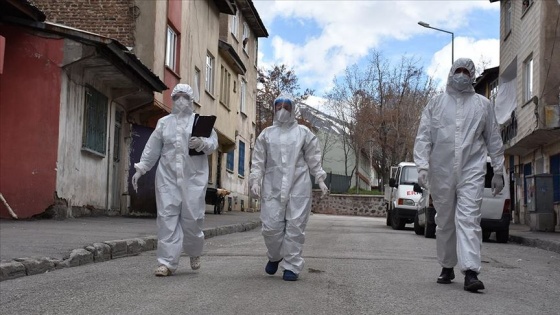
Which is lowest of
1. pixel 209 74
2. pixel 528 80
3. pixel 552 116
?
pixel 552 116

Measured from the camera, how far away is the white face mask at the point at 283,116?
698 centimetres

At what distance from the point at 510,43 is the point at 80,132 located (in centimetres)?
1657

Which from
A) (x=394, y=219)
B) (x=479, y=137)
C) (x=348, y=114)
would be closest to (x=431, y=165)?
(x=479, y=137)

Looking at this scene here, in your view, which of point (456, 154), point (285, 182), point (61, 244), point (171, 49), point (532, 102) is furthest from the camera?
point (532, 102)

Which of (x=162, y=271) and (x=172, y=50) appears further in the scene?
(x=172, y=50)

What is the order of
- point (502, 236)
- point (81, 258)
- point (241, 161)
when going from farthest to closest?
point (241, 161)
point (502, 236)
point (81, 258)

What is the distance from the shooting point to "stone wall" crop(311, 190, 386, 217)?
140 feet

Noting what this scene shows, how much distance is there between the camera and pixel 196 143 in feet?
23.6

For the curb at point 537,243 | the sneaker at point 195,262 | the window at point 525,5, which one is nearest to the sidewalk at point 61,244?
the sneaker at point 195,262

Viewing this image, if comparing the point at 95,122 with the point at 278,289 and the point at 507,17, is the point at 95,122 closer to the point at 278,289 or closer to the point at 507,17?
the point at 278,289

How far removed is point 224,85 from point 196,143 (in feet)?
68.6

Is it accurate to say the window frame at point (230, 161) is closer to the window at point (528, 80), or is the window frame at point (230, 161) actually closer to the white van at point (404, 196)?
the white van at point (404, 196)

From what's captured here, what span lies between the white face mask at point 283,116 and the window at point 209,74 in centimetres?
1750

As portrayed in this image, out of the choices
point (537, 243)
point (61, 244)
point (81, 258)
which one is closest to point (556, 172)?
point (537, 243)
